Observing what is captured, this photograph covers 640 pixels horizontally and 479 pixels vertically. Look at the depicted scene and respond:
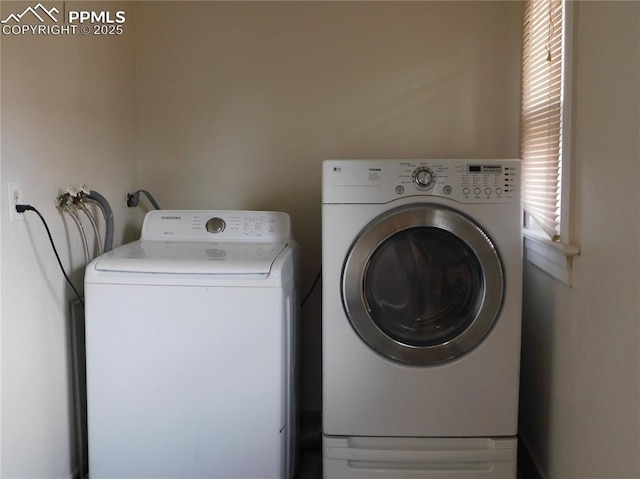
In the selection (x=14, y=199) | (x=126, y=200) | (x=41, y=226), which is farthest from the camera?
(x=126, y=200)

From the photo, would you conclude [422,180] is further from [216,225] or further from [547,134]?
[216,225]

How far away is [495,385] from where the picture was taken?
6.04 ft

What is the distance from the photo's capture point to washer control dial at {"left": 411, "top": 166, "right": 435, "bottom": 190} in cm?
182

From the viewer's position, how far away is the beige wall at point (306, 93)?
242 cm

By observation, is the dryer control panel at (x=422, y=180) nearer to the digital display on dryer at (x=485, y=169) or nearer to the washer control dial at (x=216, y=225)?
the digital display on dryer at (x=485, y=169)

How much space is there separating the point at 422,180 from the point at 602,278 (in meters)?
0.62

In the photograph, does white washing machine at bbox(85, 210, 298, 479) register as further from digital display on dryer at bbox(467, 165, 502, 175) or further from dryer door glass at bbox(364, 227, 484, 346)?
digital display on dryer at bbox(467, 165, 502, 175)

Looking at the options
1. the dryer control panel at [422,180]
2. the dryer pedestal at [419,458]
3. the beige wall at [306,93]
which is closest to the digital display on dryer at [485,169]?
the dryer control panel at [422,180]

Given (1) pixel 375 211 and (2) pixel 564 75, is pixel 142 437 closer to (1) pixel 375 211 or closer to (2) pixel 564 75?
(1) pixel 375 211

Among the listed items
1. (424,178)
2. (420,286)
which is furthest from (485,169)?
(420,286)

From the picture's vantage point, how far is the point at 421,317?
1892 mm

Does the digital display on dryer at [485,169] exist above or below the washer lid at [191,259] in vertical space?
above

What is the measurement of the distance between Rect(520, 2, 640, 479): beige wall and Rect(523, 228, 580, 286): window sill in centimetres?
4

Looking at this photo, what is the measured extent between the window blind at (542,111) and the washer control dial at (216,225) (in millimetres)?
1141
